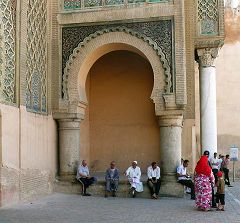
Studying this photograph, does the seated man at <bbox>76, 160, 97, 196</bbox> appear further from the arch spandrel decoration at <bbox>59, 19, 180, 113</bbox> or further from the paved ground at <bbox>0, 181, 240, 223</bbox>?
the arch spandrel decoration at <bbox>59, 19, 180, 113</bbox>

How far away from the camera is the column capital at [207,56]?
13609 millimetres

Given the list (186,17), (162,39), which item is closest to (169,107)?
(162,39)

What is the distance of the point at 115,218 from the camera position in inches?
333

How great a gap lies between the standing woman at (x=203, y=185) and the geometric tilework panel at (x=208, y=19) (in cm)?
477

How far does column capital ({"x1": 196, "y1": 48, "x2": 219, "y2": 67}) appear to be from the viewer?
13609mm

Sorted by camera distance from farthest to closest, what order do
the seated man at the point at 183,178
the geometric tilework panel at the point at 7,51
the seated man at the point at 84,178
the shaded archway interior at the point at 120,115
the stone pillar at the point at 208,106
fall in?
the shaded archway interior at the point at 120,115
the stone pillar at the point at 208,106
the seated man at the point at 84,178
the seated man at the point at 183,178
the geometric tilework panel at the point at 7,51

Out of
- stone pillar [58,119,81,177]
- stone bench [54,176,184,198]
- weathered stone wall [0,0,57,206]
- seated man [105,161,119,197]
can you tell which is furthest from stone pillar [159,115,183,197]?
weathered stone wall [0,0,57,206]

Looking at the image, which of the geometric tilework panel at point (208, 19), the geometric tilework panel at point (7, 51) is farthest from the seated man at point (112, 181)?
the geometric tilework panel at point (208, 19)

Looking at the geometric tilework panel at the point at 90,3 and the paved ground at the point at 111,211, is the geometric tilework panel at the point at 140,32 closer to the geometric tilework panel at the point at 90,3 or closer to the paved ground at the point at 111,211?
the geometric tilework panel at the point at 90,3

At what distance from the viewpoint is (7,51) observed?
396 inches

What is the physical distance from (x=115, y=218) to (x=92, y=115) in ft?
23.0

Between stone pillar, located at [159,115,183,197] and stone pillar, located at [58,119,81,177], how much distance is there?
2.27 m

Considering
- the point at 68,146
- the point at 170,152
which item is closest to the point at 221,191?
the point at 170,152

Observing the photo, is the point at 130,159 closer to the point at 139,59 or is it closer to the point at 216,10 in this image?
the point at 139,59
